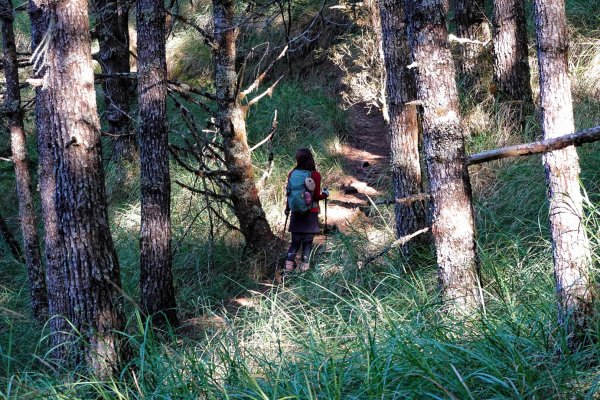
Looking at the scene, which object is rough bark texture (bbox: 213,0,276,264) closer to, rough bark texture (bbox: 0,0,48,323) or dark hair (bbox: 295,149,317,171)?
dark hair (bbox: 295,149,317,171)

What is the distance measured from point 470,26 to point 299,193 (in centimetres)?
419

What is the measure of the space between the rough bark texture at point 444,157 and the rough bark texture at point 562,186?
0.60 metres

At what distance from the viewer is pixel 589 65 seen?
1010cm

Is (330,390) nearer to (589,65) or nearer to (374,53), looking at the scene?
(589,65)

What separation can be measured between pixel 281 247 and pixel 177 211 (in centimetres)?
234

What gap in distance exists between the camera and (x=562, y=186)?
14.8ft

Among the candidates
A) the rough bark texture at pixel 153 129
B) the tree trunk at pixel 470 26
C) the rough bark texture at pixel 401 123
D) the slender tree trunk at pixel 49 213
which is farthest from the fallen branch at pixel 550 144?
the tree trunk at pixel 470 26

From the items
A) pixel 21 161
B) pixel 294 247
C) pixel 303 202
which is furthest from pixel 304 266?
pixel 21 161

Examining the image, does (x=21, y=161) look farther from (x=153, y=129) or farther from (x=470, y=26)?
(x=470, y=26)

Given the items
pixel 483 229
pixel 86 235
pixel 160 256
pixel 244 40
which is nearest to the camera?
pixel 86 235

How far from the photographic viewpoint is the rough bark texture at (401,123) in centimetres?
755

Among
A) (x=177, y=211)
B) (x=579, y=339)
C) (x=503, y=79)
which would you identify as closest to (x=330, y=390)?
(x=579, y=339)

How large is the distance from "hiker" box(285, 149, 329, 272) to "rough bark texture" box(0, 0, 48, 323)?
309cm

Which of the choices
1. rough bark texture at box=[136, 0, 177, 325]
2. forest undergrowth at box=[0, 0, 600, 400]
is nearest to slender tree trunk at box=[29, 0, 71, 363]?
forest undergrowth at box=[0, 0, 600, 400]
